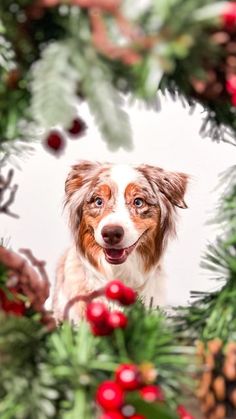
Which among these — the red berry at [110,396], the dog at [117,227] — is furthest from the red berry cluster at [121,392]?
the dog at [117,227]

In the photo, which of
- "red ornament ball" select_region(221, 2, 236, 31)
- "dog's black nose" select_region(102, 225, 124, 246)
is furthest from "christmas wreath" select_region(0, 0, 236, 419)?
"dog's black nose" select_region(102, 225, 124, 246)

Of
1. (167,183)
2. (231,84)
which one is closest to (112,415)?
(231,84)

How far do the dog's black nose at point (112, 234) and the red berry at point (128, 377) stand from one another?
0.28 meters

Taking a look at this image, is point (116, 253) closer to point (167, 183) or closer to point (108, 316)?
point (167, 183)

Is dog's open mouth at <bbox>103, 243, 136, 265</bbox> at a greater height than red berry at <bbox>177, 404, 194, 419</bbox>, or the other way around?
dog's open mouth at <bbox>103, 243, 136, 265</bbox>

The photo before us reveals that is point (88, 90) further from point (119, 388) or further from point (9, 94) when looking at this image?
point (119, 388)

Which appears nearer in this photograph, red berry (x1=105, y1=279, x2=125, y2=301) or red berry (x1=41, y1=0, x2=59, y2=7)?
red berry (x1=41, y1=0, x2=59, y2=7)

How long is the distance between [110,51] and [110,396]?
10.0 inches

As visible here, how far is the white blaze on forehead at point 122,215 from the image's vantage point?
88 centimetres

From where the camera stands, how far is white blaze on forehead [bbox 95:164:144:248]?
0.88 m

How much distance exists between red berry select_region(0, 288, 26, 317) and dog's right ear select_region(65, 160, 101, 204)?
232 mm

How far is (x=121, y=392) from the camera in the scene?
0.60m

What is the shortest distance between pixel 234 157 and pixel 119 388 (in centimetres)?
50

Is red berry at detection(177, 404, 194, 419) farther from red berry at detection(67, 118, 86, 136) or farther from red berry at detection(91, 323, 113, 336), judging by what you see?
red berry at detection(67, 118, 86, 136)
